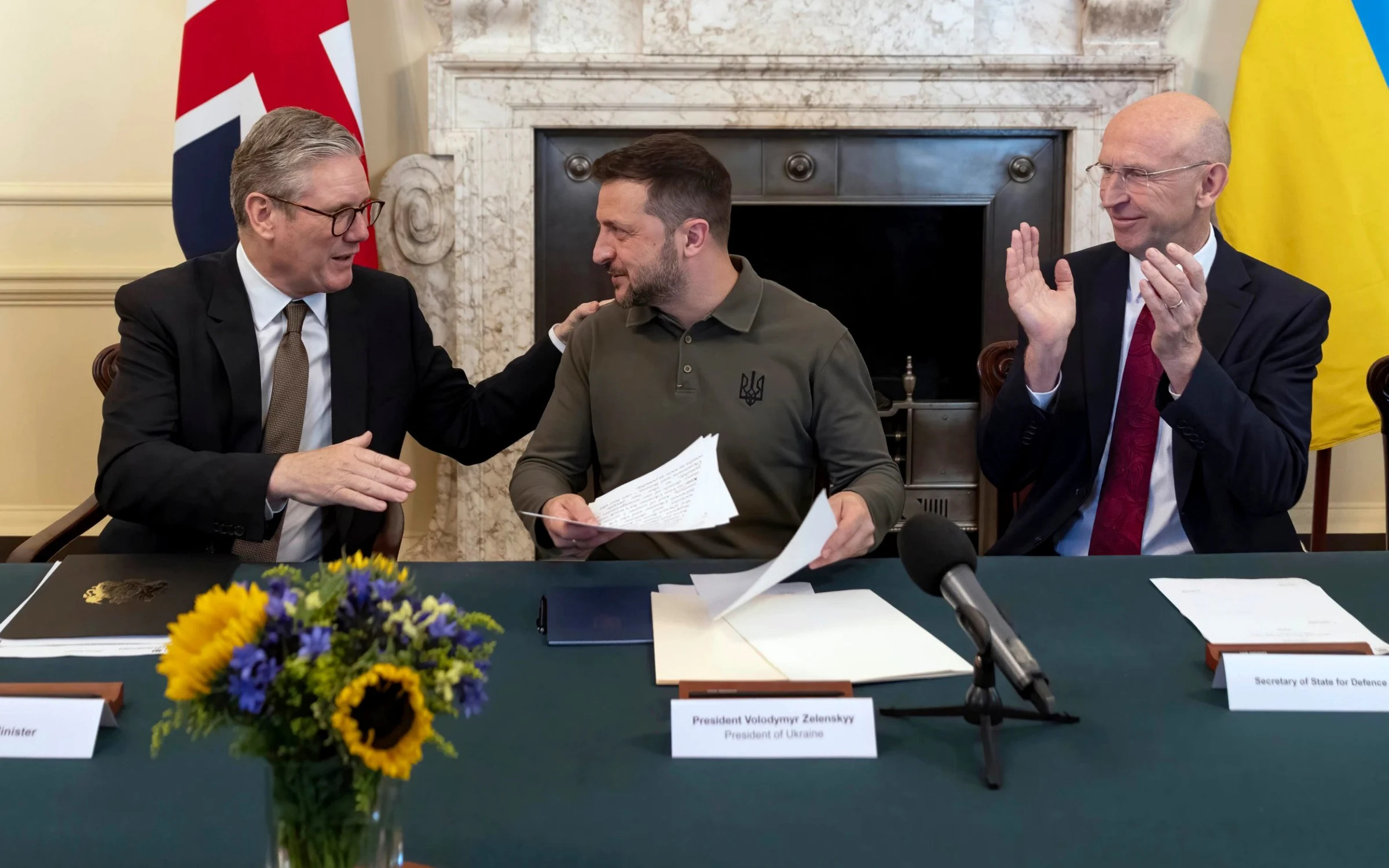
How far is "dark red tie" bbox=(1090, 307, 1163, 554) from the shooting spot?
6.79 feet

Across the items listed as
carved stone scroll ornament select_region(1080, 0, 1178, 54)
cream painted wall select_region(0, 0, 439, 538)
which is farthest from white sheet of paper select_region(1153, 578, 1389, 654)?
cream painted wall select_region(0, 0, 439, 538)

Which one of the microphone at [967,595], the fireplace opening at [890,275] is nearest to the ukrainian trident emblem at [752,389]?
the microphone at [967,595]

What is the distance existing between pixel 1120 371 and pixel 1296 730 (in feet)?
3.74

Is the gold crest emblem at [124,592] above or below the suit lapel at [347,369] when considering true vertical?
below

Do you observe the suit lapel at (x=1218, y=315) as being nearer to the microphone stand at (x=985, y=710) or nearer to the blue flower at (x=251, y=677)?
the microphone stand at (x=985, y=710)

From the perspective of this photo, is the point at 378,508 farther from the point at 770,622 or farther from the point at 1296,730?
the point at 1296,730

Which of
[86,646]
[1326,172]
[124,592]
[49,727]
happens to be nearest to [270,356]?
[124,592]

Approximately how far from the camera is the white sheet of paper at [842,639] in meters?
1.23

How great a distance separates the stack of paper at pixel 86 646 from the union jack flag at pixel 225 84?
211 cm

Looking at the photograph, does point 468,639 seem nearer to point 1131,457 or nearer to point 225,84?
point 1131,457

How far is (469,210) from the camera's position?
144 inches

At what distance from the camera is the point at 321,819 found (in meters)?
0.69

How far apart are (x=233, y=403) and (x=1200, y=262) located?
1.78 metres

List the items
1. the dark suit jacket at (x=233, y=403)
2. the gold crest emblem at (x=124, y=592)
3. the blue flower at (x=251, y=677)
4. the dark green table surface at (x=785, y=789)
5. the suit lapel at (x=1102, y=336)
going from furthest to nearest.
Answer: the suit lapel at (x=1102, y=336), the dark suit jacket at (x=233, y=403), the gold crest emblem at (x=124, y=592), the dark green table surface at (x=785, y=789), the blue flower at (x=251, y=677)
